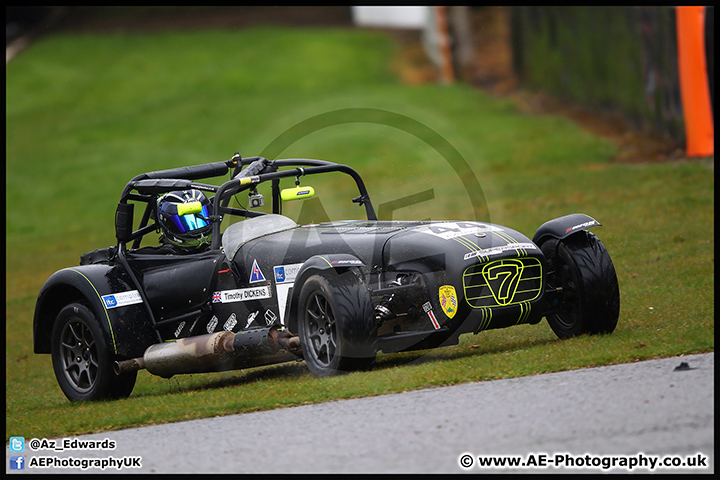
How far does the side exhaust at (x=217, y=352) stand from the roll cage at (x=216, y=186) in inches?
36.8

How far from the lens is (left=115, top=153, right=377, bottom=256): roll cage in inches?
349

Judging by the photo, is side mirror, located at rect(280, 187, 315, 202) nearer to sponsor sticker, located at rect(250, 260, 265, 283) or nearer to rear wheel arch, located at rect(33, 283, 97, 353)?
sponsor sticker, located at rect(250, 260, 265, 283)

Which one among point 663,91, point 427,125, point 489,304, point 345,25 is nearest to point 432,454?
point 489,304

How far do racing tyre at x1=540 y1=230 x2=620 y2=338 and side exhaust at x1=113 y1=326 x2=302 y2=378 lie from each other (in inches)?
86.8

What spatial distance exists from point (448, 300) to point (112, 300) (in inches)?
125

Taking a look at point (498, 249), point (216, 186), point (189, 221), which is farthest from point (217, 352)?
point (498, 249)

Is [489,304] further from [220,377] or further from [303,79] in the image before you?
[303,79]

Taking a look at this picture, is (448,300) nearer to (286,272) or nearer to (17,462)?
(286,272)

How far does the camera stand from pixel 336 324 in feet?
23.7

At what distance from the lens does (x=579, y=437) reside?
5.20m

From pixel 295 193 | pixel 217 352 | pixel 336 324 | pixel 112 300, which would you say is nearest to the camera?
pixel 336 324

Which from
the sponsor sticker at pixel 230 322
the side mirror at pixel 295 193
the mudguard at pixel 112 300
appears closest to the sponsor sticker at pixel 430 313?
the sponsor sticker at pixel 230 322

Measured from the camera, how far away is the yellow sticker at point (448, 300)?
7.46m

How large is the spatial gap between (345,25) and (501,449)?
139 ft
